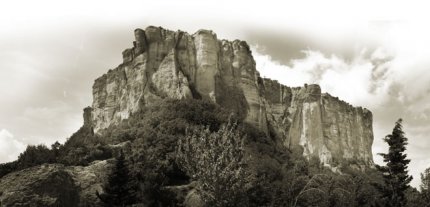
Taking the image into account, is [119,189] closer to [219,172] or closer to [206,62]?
[219,172]

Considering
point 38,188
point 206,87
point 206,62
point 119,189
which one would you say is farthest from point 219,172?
point 206,62

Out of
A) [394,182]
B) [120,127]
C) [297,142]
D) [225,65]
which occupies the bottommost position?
[394,182]

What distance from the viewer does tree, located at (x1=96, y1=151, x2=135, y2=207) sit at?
127 feet

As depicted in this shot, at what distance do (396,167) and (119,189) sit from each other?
78.5 ft

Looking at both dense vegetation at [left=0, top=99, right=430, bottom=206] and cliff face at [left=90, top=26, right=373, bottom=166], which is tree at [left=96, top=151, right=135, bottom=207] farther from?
cliff face at [left=90, top=26, right=373, bottom=166]

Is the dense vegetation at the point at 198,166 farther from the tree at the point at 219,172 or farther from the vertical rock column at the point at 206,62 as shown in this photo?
the vertical rock column at the point at 206,62

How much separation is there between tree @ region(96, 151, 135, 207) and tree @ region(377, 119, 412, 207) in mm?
21873

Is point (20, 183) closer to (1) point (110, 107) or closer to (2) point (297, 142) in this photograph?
(1) point (110, 107)

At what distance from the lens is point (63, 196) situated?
40969 millimetres

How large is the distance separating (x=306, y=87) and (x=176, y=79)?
38.0 metres

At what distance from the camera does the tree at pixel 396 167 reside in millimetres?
46688

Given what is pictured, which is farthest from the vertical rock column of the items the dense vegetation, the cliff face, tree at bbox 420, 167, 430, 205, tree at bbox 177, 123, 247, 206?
tree at bbox 177, 123, 247, 206

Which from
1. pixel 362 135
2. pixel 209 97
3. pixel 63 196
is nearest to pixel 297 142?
pixel 362 135

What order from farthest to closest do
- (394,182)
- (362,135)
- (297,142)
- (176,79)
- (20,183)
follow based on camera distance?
(362,135), (297,142), (176,79), (394,182), (20,183)
